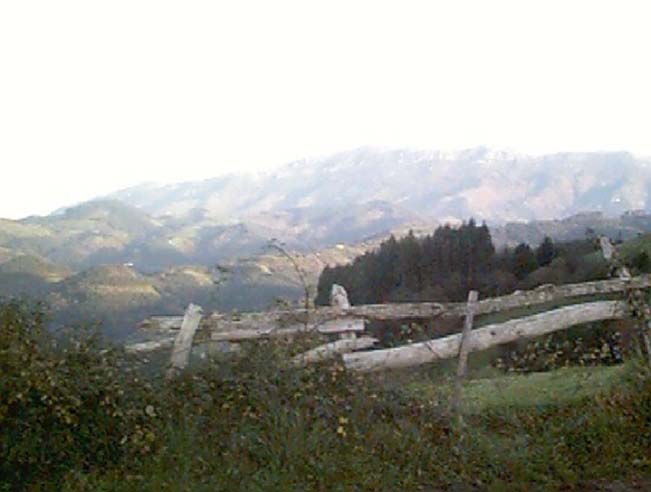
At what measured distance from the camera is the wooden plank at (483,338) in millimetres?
9180

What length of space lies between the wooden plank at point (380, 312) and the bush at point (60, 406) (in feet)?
4.54

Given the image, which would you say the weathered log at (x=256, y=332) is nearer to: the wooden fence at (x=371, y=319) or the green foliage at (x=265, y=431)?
the wooden fence at (x=371, y=319)

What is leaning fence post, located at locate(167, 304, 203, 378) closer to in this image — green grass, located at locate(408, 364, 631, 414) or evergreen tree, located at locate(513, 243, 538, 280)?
green grass, located at locate(408, 364, 631, 414)

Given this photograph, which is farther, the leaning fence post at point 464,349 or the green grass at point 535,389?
the green grass at point 535,389

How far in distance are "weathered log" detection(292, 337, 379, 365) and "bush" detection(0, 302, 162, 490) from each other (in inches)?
64.2

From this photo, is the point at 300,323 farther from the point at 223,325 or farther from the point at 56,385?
the point at 56,385

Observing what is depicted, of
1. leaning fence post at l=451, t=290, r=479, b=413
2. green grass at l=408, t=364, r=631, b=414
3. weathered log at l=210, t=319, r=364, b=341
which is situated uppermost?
weathered log at l=210, t=319, r=364, b=341

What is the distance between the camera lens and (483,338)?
9703 millimetres

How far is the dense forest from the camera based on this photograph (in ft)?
183

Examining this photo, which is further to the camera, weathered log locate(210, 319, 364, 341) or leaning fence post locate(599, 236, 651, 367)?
leaning fence post locate(599, 236, 651, 367)

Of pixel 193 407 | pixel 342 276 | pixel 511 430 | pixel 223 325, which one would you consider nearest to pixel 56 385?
pixel 193 407

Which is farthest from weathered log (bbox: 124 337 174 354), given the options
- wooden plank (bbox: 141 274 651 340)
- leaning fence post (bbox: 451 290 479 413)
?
leaning fence post (bbox: 451 290 479 413)

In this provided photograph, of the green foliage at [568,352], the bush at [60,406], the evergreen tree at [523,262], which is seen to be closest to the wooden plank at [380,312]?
A: the green foliage at [568,352]

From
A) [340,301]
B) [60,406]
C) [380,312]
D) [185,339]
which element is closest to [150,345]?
[185,339]
